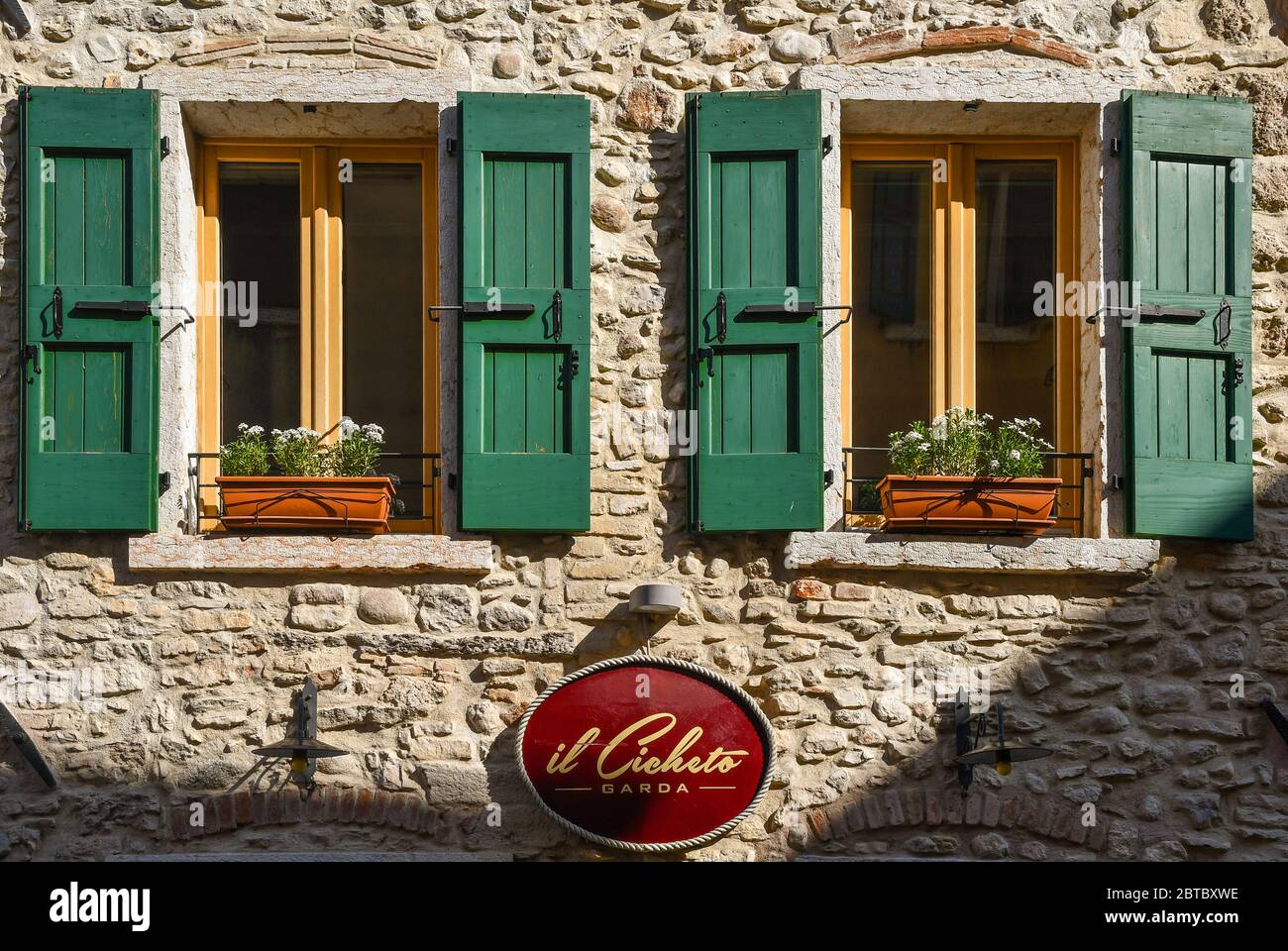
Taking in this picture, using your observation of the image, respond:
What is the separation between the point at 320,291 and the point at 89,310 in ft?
2.84

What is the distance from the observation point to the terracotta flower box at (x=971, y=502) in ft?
21.6

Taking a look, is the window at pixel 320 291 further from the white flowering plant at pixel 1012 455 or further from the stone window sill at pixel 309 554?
the white flowering plant at pixel 1012 455

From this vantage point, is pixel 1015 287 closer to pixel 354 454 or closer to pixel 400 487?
pixel 400 487

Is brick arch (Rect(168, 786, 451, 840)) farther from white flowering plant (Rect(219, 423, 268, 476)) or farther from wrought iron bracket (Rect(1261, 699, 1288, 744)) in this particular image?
wrought iron bracket (Rect(1261, 699, 1288, 744))

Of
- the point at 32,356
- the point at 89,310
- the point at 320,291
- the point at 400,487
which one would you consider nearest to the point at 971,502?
the point at 400,487

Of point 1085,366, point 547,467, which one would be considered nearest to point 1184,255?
point 1085,366

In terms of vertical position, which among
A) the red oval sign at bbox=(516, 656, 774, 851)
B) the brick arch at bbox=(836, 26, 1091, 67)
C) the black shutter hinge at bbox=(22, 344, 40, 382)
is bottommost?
the red oval sign at bbox=(516, 656, 774, 851)

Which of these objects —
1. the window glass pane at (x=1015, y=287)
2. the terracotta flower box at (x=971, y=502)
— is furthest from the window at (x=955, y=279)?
the terracotta flower box at (x=971, y=502)

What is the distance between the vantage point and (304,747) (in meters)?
6.29

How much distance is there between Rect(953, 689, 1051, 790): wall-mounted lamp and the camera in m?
6.26

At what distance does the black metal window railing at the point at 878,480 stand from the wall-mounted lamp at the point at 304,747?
6.53 feet

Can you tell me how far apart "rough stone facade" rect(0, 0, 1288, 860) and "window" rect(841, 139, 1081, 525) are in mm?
313

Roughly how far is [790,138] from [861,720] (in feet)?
6.85

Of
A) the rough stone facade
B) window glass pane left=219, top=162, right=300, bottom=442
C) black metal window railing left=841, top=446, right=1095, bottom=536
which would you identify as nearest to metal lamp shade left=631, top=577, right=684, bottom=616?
the rough stone facade
